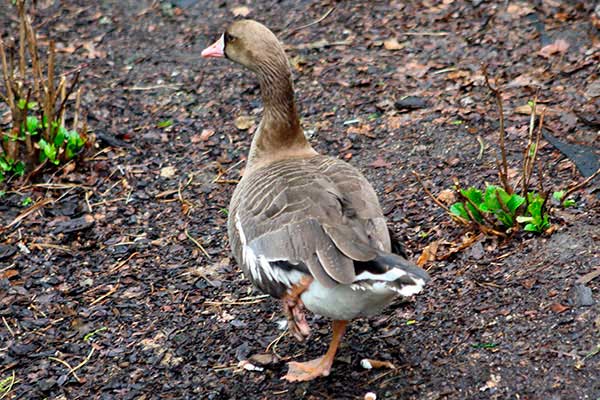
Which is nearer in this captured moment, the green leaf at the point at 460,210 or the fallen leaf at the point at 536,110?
the green leaf at the point at 460,210

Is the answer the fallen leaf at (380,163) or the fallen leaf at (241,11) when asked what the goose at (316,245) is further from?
the fallen leaf at (241,11)

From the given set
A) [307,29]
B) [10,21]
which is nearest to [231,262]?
[307,29]

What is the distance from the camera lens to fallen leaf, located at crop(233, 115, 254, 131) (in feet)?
23.7

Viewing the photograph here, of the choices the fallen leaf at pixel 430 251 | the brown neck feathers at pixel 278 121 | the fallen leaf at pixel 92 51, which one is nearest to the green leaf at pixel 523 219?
the fallen leaf at pixel 430 251

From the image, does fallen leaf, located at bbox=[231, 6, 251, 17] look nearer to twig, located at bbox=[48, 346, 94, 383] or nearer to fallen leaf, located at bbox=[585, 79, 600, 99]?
fallen leaf, located at bbox=[585, 79, 600, 99]

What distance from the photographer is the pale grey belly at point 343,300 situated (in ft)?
13.2

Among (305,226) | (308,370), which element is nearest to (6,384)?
(308,370)

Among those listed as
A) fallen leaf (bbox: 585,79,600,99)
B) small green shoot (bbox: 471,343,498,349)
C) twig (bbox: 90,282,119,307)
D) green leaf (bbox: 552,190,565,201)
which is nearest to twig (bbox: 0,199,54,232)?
twig (bbox: 90,282,119,307)

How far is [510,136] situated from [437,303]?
186 centimetres

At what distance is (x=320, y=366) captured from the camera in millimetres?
4602

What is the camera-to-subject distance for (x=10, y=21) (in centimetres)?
888

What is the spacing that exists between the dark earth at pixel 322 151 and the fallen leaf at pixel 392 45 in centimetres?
2

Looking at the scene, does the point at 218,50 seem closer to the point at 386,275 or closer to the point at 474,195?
the point at 474,195

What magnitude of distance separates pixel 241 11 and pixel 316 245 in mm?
5084
